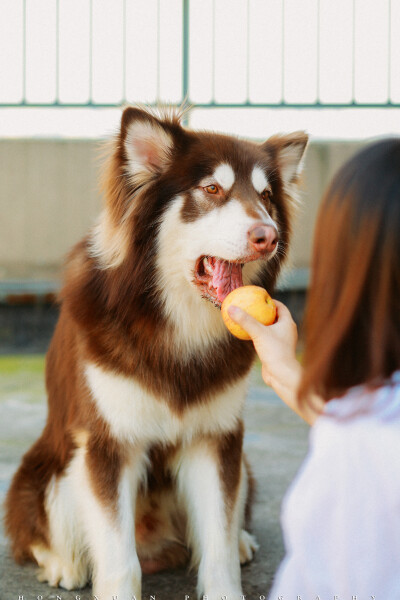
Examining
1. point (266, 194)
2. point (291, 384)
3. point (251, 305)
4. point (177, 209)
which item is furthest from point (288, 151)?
point (291, 384)

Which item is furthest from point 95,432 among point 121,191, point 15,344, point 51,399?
point 15,344

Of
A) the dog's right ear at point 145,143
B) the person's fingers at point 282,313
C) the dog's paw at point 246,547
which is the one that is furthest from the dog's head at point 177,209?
the dog's paw at point 246,547

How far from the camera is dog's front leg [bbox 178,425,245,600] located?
239cm

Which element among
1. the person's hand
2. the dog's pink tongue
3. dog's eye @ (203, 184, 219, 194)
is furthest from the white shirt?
dog's eye @ (203, 184, 219, 194)

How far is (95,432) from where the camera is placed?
232 centimetres

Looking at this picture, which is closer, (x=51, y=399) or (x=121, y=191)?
(x=121, y=191)

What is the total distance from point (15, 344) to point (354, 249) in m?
6.08

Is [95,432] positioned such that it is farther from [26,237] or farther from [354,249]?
[26,237]

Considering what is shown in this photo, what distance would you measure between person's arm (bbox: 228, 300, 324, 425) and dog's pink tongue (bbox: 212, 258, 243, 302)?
51 cm

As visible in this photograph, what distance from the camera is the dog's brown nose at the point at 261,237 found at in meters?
2.21

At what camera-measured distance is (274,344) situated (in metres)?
1.68

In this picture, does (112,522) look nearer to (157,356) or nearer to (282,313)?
(157,356)

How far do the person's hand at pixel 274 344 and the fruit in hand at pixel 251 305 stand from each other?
0.29 feet

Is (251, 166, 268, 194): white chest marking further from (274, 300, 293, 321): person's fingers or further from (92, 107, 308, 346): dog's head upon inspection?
(274, 300, 293, 321): person's fingers
